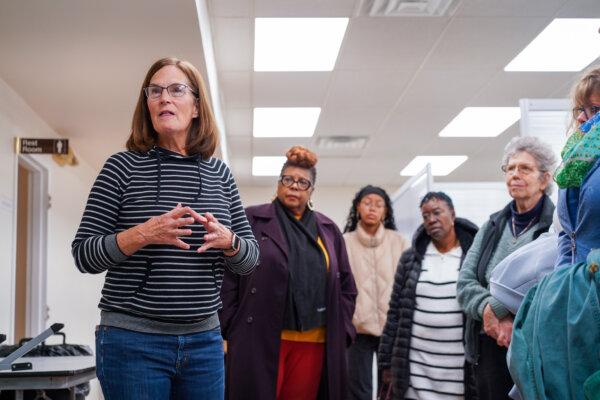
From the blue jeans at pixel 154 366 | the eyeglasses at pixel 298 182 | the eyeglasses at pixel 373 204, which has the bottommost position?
the blue jeans at pixel 154 366

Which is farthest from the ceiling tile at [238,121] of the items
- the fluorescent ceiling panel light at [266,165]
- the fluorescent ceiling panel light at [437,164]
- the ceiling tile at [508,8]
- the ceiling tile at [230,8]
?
the ceiling tile at [508,8]

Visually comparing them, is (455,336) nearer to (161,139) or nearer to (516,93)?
(161,139)

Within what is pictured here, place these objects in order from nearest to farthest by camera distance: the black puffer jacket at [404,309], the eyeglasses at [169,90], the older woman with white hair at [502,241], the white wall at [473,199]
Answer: the eyeglasses at [169,90] < the older woman with white hair at [502,241] < the black puffer jacket at [404,309] < the white wall at [473,199]

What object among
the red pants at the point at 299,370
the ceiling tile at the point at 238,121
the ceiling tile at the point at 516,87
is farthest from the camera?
the ceiling tile at the point at 238,121

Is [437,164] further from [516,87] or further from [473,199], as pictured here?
[473,199]

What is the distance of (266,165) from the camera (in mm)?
9578

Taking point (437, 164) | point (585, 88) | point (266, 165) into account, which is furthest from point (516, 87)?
point (585, 88)

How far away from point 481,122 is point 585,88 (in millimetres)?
5761

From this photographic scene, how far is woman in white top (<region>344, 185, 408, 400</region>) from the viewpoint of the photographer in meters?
3.84

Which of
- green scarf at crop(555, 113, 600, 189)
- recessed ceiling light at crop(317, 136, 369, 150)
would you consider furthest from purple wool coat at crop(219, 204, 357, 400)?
recessed ceiling light at crop(317, 136, 369, 150)

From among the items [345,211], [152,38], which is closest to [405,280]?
[152,38]

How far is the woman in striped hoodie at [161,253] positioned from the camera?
4.79 feet

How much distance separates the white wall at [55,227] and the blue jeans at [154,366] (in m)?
3.50

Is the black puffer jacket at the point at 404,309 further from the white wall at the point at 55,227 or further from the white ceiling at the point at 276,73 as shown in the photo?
the white wall at the point at 55,227
